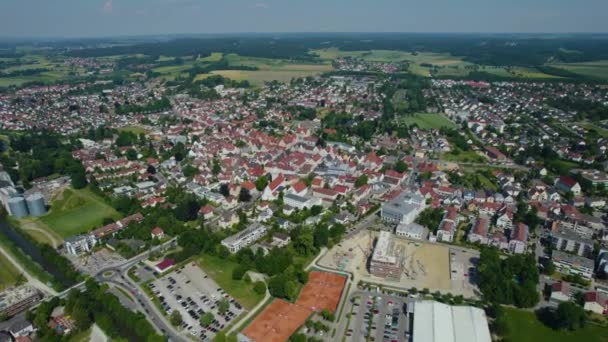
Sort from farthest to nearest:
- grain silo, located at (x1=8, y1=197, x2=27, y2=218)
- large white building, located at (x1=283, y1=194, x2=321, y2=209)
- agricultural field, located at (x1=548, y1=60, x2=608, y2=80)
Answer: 1. agricultural field, located at (x1=548, y1=60, x2=608, y2=80)
2. large white building, located at (x1=283, y1=194, x2=321, y2=209)
3. grain silo, located at (x1=8, y1=197, x2=27, y2=218)

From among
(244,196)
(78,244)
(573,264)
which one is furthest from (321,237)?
(78,244)

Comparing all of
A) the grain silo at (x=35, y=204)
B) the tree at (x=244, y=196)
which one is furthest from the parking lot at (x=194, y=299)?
the grain silo at (x=35, y=204)

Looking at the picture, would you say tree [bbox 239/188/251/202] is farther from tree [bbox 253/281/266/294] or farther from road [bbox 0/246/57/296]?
road [bbox 0/246/57/296]

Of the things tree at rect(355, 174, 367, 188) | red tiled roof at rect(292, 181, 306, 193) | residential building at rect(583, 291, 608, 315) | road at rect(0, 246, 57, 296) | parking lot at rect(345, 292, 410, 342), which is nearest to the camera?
parking lot at rect(345, 292, 410, 342)

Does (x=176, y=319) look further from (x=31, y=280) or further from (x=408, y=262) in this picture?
(x=408, y=262)

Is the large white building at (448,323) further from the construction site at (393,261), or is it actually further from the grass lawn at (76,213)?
the grass lawn at (76,213)

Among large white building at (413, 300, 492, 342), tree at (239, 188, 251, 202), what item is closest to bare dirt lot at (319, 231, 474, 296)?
large white building at (413, 300, 492, 342)
